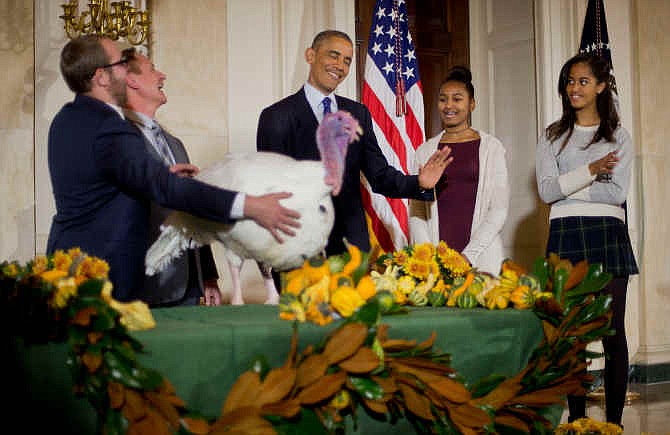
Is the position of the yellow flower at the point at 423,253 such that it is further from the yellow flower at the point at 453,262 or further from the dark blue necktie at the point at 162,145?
the dark blue necktie at the point at 162,145

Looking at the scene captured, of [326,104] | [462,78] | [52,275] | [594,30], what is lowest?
[52,275]

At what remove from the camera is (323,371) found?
1827 mm

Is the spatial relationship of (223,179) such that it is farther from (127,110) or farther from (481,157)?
(481,157)

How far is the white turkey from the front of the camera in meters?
2.16

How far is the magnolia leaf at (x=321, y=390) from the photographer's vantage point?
5.95 ft

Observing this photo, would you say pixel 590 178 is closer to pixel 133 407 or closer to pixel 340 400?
pixel 340 400

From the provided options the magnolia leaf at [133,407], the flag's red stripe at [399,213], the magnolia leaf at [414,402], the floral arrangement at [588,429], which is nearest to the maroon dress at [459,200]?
the flag's red stripe at [399,213]

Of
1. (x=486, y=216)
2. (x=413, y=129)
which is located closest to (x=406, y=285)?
(x=486, y=216)

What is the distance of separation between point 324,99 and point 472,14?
4.08 m

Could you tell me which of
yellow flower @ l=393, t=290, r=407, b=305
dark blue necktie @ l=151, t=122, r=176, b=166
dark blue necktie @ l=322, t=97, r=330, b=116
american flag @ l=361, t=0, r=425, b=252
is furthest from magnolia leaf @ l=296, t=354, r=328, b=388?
american flag @ l=361, t=0, r=425, b=252

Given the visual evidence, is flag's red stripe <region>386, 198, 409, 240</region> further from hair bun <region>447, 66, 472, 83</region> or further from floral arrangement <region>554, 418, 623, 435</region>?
floral arrangement <region>554, 418, 623, 435</region>

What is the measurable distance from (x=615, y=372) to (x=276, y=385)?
7.98ft

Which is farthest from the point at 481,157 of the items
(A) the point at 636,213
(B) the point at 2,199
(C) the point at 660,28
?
(C) the point at 660,28

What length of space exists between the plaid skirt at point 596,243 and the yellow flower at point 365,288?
2.10 m
